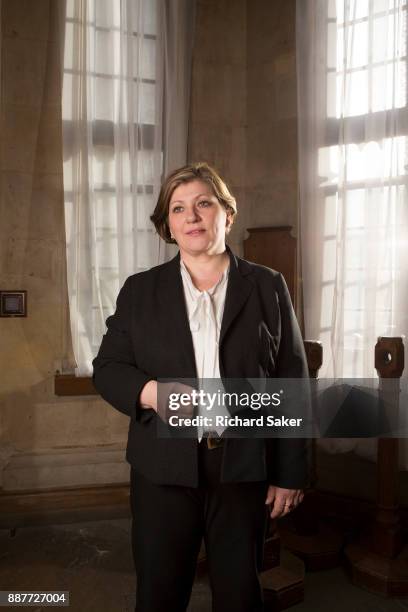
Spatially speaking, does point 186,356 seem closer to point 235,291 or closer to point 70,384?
point 235,291

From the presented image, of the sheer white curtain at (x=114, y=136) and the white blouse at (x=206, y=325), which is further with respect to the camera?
the sheer white curtain at (x=114, y=136)

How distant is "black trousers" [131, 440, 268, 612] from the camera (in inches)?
61.8

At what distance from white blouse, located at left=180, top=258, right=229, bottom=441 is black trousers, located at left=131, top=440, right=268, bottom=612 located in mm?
175

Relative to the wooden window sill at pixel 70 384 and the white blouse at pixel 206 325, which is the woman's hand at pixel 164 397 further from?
the wooden window sill at pixel 70 384

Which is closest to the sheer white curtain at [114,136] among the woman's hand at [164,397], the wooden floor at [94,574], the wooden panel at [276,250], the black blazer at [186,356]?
the wooden panel at [276,250]

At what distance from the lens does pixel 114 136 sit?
3264 mm

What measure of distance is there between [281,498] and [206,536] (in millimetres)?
244

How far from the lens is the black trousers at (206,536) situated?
157 cm

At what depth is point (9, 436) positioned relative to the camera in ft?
10.8

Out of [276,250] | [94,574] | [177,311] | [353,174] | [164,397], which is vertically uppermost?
[353,174]

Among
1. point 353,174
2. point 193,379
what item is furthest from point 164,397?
point 353,174

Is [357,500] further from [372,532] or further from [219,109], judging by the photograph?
[219,109]

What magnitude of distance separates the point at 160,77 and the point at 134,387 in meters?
2.40

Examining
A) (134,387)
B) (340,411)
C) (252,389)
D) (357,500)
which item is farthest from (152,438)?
(357,500)
